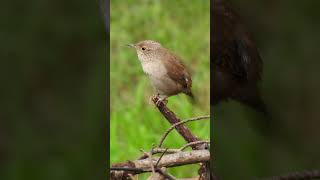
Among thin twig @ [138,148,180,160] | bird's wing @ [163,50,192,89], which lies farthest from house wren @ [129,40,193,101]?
thin twig @ [138,148,180,160]

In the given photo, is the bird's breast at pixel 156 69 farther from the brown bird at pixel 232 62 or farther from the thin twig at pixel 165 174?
the thin twig at pixel 165 174

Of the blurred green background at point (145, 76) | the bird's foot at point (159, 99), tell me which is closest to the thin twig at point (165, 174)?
the blurred green background at point (145, 76)

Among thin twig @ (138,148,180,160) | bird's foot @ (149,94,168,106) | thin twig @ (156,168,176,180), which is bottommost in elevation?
thin twig @ (156,168,176,180)

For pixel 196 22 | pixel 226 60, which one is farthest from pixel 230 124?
pixel 196 22

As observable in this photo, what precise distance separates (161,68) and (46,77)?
12.0 inches

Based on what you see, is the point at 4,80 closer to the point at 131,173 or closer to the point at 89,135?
the point at 89,135

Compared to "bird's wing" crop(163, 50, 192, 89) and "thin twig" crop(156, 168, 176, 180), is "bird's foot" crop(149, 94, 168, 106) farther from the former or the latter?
"thin twig" crop(156, 168, 176, 180)

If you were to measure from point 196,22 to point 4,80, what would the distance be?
49 centimetres

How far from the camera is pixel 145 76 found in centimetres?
170

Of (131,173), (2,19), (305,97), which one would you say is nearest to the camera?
(2,19)

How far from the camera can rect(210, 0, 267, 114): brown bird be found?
162cm

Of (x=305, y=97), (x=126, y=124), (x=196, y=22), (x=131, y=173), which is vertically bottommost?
(x=131, y=173)

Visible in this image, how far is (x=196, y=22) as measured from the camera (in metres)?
1.69

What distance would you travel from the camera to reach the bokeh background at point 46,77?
1499 millimetres
